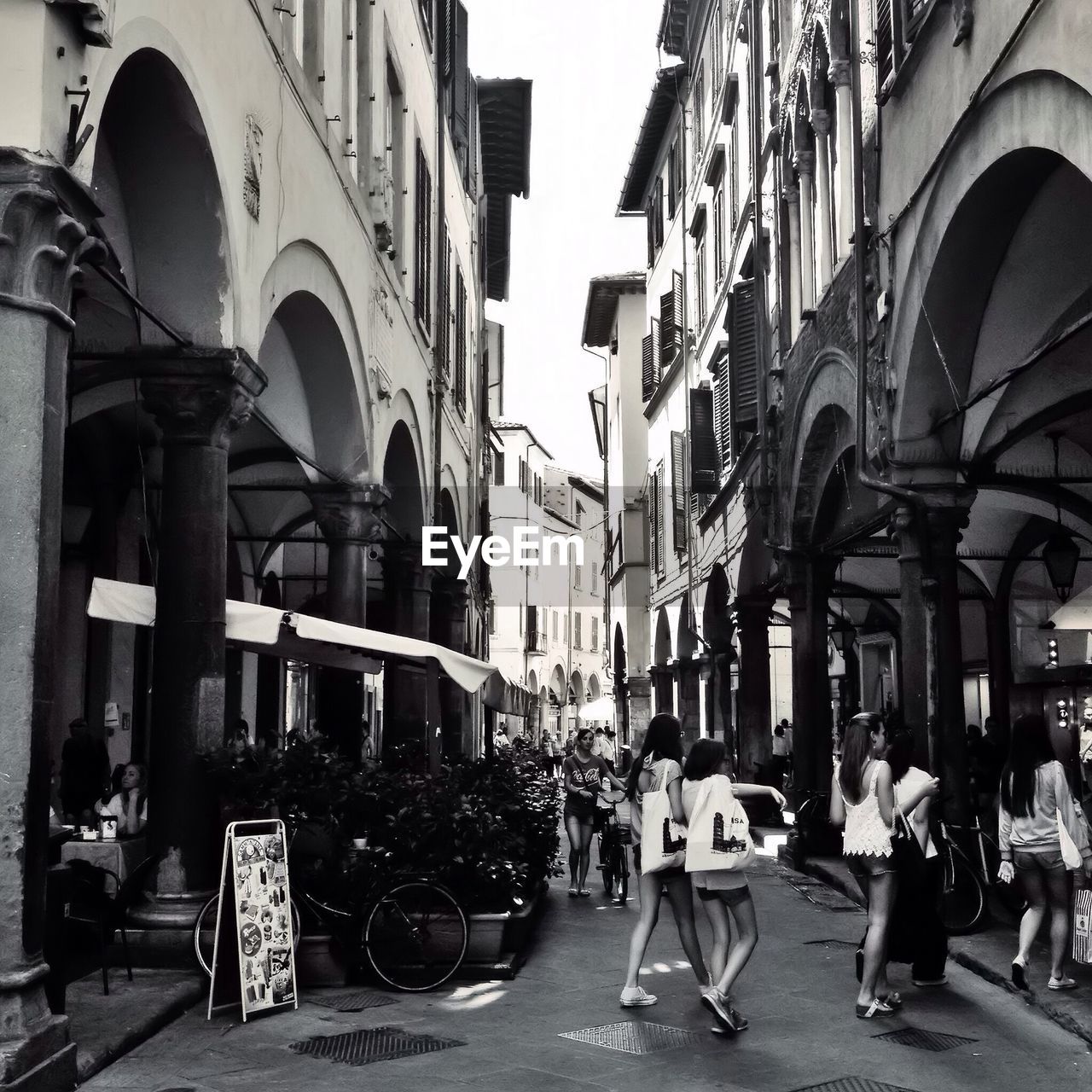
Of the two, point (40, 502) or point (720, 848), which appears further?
point (720, 848)

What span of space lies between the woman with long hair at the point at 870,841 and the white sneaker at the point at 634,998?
117 cm

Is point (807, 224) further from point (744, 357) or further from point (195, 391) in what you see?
point (195, 391)

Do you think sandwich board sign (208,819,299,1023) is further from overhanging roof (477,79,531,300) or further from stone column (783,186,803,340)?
overhanging roof (477,79,531,300)

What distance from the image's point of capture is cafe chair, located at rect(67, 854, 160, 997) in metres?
8.12

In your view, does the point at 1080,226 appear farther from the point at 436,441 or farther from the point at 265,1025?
the point at 436,441

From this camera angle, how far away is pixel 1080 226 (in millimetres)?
9531

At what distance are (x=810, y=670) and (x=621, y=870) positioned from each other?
164 inches

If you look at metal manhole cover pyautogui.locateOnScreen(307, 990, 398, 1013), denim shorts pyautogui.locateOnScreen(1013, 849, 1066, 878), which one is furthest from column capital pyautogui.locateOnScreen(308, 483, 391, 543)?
denim shorts pyautogui.locateOnScreen(1013, 849, 1066, 878)

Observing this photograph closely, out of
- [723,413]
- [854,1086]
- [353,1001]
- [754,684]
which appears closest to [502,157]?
[723,413]

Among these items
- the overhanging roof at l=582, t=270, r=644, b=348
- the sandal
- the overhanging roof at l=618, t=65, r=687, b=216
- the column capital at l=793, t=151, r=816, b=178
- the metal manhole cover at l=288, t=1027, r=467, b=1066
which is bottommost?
the metal manhole cover at l=288, t=1027, r=467, b=1066

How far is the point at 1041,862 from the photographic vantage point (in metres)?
8.28

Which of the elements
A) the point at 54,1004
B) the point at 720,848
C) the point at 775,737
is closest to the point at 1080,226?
the point at 720,848

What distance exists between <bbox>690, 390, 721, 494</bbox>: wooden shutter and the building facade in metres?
4.00

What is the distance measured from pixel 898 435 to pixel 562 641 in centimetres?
5575
